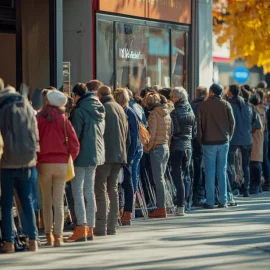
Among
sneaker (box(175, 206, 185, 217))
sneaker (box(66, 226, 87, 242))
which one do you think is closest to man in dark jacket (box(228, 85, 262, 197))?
sneaker (box(175, 206, 185, 217))

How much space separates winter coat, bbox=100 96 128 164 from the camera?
1314cm

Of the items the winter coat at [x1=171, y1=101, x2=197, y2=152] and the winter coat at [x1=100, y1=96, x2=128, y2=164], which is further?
the winter coat at [x1=171, y1=101, x2=197, y2=152]

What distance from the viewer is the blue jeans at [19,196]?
454 inches

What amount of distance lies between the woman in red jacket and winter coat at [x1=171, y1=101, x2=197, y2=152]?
3846mm

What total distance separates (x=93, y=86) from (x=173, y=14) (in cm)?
813

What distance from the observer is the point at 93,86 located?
13266 mm

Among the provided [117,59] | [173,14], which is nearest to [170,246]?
[117,59]

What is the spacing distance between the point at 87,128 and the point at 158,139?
278 centimetres

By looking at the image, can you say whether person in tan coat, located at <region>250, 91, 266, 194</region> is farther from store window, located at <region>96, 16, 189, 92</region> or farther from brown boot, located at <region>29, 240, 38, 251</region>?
brown boot, located at <region>29, 240, 38, 251</region>

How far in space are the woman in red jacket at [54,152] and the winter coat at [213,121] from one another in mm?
4953

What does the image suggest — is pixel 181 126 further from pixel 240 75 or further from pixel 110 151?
pixel 240 75

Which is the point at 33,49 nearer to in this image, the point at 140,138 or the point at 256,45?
the point at 140,138

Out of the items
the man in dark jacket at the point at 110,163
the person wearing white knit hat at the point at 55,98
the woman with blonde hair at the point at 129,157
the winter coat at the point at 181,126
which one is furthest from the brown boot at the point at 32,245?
the winter coat at the point at 181,126

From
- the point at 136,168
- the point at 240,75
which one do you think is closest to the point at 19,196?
the point at 136,168
